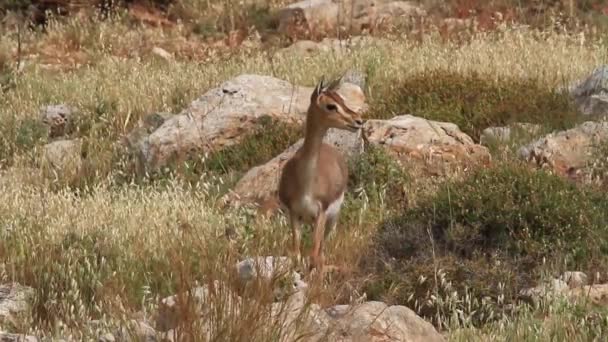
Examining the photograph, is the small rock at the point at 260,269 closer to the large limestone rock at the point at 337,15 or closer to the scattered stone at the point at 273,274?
the scattered stone at the point at 273,274

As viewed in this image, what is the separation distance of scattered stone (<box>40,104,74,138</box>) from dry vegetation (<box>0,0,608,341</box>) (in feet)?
0.40

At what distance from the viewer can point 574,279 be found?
25.0 feet

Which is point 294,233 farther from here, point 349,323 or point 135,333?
point 135,333

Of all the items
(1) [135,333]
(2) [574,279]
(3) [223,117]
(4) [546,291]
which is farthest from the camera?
(3) [223,117]

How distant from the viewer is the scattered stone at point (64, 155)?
12.3m

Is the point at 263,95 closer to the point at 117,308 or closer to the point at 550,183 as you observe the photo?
the point at 550,183

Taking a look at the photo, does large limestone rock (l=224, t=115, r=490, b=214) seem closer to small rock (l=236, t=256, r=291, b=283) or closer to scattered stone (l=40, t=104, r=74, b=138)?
small rock (l=236, t=256, r=291, b=283)

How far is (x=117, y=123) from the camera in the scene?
14.0 m

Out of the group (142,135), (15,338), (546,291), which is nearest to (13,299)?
(15,338)

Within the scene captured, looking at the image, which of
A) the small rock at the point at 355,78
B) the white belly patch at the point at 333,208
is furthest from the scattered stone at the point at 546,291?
the small rock at the point at 355,78

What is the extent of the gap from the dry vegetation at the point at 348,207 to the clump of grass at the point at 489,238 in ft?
0.05

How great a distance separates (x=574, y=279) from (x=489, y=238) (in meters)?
1.23

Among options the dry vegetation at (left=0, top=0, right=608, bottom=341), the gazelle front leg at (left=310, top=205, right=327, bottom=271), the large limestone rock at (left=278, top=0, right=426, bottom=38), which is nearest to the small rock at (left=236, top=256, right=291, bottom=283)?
the dry vegetation at (left=0, top=0, right=608, bottom=341)

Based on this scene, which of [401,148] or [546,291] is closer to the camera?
[546,291]
